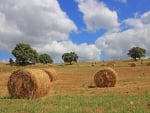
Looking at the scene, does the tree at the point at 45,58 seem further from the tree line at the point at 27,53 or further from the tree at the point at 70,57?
the tree line at the point at 27,53

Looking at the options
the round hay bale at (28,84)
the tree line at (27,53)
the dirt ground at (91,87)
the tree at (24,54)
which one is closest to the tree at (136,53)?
the tree line at (27,53)

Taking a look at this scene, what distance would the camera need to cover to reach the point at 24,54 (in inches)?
4269

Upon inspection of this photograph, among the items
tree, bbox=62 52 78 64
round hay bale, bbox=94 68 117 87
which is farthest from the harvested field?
tree, bbox=62 52 78 64

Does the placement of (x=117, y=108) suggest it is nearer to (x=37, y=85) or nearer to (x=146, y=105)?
(x=146, y=105)

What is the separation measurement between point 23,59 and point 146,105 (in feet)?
304

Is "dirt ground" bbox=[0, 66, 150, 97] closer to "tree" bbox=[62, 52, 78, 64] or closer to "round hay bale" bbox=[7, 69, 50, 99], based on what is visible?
"round hay bale" bbox=[7, 69, 50, 99]

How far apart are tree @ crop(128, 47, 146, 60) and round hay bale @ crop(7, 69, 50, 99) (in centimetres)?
10020

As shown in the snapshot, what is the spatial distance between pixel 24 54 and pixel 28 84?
8622cm

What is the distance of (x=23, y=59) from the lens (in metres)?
109

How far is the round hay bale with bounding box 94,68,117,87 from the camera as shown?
33.1 meters

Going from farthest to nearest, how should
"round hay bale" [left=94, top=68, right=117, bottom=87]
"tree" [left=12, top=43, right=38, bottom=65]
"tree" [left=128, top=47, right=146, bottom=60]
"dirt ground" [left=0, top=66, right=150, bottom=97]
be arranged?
"tree" [left=128, top=47, right=146, bottom=60] → "tree" [left=12, top=43, right=38, bottom=65] → "round hay bale" [left=94, top=68, right=117, bottom=87] → "dirt ground" [left=0, top=66, right=150, bottom=97]

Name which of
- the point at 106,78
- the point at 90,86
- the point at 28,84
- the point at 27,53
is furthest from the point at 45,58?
the point at 28,84

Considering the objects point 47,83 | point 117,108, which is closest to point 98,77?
point 47,83

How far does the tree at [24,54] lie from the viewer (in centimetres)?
10844
